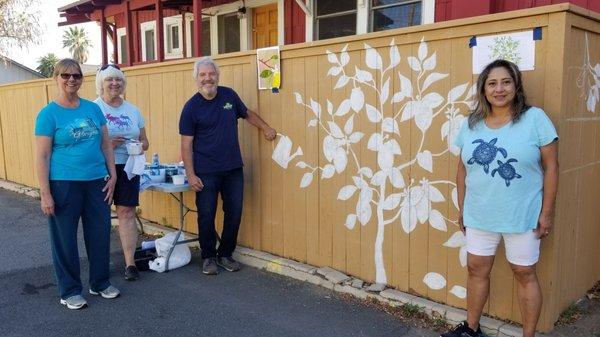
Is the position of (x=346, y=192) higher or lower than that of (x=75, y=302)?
higher

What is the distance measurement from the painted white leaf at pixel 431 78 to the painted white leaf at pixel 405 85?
115 mm

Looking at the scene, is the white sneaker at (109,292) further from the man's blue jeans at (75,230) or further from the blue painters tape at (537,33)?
the blue painters tape at (537,33)

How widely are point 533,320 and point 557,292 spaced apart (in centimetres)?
46

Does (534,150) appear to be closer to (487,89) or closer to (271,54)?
(487,89)

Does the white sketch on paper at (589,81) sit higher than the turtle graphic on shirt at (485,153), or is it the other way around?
the white sketch on paper at (589,81)

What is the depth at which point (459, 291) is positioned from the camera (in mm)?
3527

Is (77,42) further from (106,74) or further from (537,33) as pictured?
(537,33)

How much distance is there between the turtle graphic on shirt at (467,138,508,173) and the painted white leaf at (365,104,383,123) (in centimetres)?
106

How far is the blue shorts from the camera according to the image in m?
4.32

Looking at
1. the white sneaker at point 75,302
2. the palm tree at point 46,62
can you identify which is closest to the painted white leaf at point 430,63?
the white sneaker at point 75,302

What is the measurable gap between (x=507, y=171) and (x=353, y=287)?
168 cm

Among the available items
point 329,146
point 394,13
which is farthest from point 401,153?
point 394,13

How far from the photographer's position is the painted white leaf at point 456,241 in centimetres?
347

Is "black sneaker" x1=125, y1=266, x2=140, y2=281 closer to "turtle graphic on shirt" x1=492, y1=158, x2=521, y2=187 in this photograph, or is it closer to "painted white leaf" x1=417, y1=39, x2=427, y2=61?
"painted white leaf" x1=417, y1=39, x2=427, y2=61
